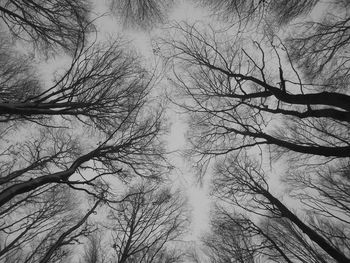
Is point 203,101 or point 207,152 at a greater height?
point 203,101

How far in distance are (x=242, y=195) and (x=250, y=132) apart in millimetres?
2918

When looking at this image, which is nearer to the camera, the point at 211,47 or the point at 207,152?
the point at 211,47

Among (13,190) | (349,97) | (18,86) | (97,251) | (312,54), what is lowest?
(349,97)

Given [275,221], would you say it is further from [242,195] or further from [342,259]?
[342,259]

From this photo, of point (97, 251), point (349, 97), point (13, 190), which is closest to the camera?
point (13, 190)

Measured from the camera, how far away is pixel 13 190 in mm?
2699

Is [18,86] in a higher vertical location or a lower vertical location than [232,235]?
higher

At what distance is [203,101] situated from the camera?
634 centimetres

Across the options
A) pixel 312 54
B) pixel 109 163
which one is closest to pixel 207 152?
pixel 109 163

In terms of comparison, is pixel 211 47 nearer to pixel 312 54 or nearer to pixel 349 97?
pixel 312 54

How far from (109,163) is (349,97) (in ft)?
14.8

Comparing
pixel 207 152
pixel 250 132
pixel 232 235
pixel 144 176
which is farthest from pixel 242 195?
pixel 144 176

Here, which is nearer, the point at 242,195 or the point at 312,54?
the point at 312,54

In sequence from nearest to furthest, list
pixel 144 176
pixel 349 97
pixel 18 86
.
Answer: pixel 349 97 → pixel 144 176 → pixel 18 86
